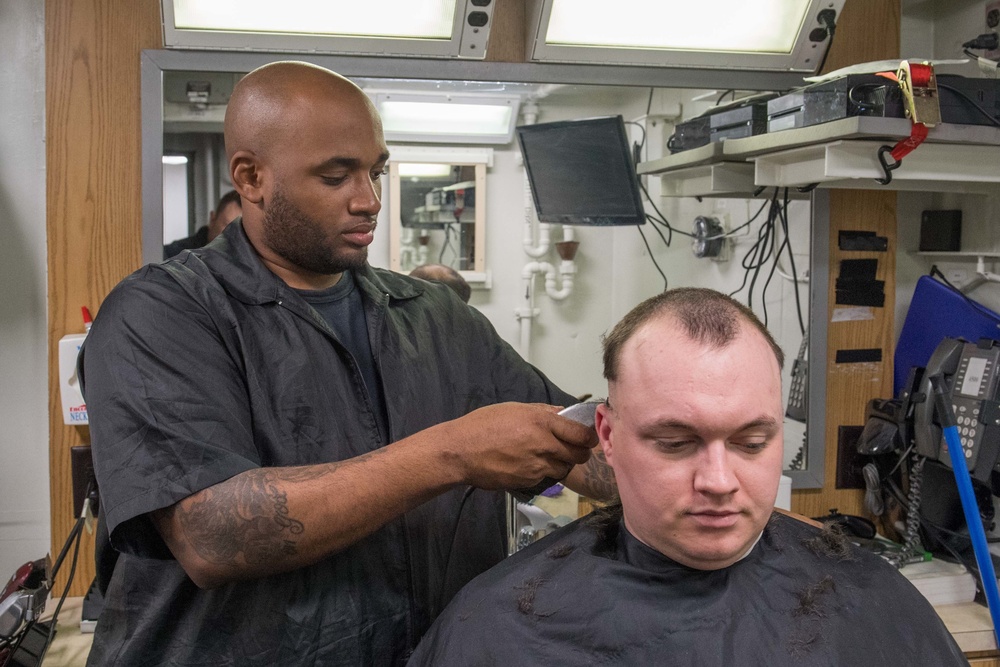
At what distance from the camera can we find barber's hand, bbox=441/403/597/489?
1360 millimetres

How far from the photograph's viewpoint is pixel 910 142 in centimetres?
205

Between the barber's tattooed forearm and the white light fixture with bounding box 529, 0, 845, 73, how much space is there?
1729 mm

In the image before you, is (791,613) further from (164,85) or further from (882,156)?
(164,85)

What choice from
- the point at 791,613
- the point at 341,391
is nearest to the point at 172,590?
the point at 341,391

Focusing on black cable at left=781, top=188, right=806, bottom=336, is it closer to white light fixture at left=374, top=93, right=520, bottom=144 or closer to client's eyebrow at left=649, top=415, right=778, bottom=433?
white light fixture at left=374, top=93, right=520, bottom=144

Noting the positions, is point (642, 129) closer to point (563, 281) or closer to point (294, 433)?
point (563, 281)

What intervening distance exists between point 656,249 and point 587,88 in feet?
1.89

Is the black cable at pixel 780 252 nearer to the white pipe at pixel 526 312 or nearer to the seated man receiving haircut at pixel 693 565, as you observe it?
the white pipe at pixel 526 312

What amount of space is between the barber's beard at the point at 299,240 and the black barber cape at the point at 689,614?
2.05 feet

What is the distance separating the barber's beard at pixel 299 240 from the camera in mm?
1592

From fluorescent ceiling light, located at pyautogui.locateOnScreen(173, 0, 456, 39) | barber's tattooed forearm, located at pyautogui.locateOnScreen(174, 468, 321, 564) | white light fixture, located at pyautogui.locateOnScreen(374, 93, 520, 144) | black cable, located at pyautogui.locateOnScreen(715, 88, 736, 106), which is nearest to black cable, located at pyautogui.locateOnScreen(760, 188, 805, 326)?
black cable, located at pyautogui.locateOnScreen(715, 88, 736, 106)

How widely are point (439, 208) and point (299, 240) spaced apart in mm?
1252

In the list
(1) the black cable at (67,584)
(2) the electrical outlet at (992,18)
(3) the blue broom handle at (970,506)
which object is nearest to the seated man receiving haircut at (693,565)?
(3) the blue broom handle at (970,506)

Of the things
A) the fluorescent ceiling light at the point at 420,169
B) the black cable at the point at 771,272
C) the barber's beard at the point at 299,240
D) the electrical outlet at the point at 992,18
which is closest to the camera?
the barber's beard at the point at 299,240
